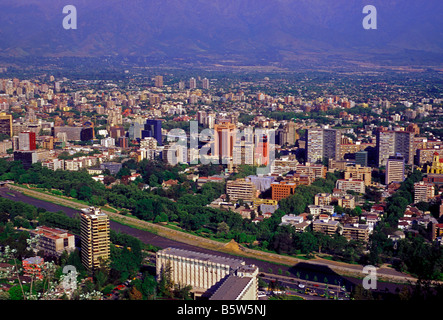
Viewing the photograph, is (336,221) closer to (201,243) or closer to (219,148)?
(201,243)

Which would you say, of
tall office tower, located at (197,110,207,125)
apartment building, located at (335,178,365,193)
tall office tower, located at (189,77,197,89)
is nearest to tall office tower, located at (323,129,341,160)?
apartment building, located at (335,178,365,193)

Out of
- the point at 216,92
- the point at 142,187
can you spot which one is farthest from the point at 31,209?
Result: the point at 216,92

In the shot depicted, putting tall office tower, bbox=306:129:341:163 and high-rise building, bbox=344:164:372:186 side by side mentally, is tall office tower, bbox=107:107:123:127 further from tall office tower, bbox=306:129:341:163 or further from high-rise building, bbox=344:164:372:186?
high-rise building, bbox=344:164:372:186

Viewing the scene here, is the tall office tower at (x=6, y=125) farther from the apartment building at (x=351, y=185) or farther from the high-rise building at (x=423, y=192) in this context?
the high-rise building at (x=423, y=192)

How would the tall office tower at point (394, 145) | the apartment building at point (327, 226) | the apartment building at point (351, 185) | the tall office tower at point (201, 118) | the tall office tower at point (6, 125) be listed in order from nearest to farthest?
the apartment building at point (327, 226)
the apartment building at point (351, 185)
the tall office tower at point (394, 145)
the tall office tower at point (6, 125)
the tall office tower at point (201, 118)

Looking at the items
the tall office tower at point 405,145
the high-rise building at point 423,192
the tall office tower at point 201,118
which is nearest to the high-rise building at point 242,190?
the high-rise building at point 423,192

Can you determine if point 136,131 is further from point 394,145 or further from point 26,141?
point 394,145
